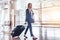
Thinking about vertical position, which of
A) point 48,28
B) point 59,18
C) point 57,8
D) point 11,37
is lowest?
point 11,37

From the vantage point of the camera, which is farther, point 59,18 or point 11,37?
point 11,37

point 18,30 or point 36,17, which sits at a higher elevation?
point 36,17

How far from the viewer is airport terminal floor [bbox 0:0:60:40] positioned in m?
1.45

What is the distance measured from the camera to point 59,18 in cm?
144

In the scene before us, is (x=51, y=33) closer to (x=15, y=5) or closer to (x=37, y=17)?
(x=37, y=17)

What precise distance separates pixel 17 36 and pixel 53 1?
56 centimetres

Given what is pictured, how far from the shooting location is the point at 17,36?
1534 millimetres

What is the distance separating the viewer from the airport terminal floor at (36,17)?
145cm

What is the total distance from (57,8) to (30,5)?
304mm

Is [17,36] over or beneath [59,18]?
beneath

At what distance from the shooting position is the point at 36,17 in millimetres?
1504

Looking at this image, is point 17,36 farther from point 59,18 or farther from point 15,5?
point 59,18

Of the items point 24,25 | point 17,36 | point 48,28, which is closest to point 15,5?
point 24,25

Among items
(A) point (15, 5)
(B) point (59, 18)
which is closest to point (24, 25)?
(A) point (15, 5)
